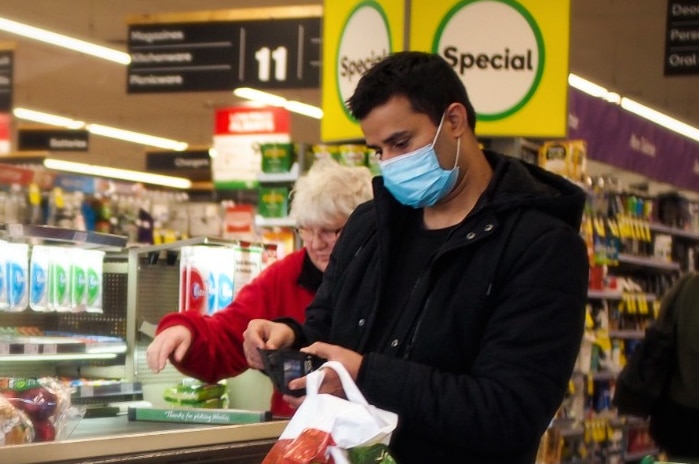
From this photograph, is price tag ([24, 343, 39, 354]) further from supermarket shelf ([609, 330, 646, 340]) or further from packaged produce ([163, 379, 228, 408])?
supermarket shelf ([609, 330, 646, 340])

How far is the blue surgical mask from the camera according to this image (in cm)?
217

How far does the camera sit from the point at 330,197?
3439 mm

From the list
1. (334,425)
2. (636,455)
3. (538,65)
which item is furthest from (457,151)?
(636,455)

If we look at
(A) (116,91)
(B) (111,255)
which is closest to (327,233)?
(B) (111,255)

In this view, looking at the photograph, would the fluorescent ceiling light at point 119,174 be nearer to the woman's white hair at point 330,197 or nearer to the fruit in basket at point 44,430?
the woman's white hair at point 330,197

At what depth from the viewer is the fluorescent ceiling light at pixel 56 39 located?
10.2 m

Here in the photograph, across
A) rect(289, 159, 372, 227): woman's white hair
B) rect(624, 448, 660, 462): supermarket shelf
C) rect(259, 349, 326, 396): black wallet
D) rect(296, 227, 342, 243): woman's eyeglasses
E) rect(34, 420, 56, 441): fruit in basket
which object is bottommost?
rect(624, 448, 660, 462): supermarket shelf

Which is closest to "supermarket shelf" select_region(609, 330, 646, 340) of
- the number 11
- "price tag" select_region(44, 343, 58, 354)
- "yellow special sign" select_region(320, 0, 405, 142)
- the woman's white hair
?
the number 11

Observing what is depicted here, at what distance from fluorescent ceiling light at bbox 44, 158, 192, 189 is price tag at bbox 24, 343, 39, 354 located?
1394cm

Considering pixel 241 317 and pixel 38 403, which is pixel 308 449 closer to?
pixel 38 403

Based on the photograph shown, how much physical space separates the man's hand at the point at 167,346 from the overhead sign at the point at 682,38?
7.77 metres

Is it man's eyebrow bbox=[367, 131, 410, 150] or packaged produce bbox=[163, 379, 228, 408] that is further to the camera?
packaged produce bbox=[163, 379, 228, 408]

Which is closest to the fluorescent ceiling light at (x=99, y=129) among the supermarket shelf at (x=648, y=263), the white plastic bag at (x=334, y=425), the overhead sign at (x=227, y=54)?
the overhead sign at (x=227, y=54)

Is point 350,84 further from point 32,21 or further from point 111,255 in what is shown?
point 32,21
